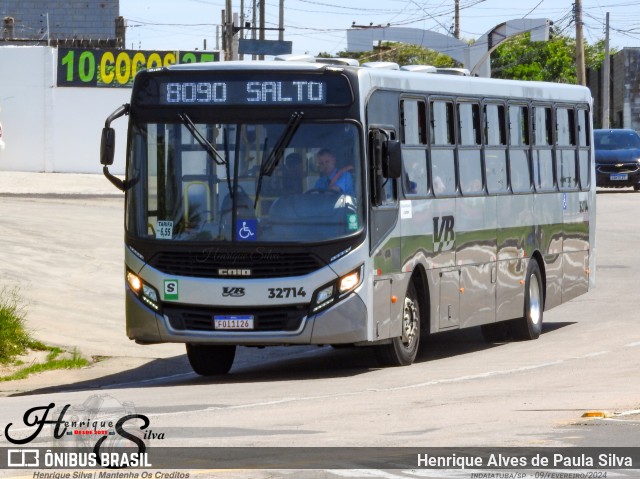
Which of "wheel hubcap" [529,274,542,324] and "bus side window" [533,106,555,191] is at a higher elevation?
"bus side window" [533,106,555,191]

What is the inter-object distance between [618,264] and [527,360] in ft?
42.3

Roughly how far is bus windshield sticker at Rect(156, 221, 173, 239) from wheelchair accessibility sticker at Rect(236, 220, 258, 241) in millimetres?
689

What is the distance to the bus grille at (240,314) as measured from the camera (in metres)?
14.5

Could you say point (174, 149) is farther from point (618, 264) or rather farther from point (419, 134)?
point (618, 264)

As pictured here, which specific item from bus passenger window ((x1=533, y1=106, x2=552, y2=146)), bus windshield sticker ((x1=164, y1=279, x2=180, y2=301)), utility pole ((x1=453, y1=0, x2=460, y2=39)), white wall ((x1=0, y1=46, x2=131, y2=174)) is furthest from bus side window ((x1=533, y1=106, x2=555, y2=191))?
utility pole ((x1=453, y1=0, x2=460, y2=39))

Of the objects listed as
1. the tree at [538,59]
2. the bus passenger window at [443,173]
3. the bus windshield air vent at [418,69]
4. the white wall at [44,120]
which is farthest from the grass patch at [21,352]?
the tree at [538,59]

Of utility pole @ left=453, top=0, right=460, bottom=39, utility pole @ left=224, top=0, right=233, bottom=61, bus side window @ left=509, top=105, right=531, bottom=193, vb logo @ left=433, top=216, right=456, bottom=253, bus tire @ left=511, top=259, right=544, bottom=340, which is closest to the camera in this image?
vb logo @ left=433, top=216, right=456, bottom=253

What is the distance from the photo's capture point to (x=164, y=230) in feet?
48.8

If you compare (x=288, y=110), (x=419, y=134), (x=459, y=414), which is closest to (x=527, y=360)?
(x=419, y=134)

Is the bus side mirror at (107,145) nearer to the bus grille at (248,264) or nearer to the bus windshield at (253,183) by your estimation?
the bus windshield at (253,183)

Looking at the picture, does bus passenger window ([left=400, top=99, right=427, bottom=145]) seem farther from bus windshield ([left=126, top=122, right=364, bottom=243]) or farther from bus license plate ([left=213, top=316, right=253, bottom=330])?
bus license plate ([left=213, top=316, right=253, bottom=330])

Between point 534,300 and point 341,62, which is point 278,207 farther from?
point 534,300

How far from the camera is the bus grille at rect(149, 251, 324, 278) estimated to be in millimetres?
14484
